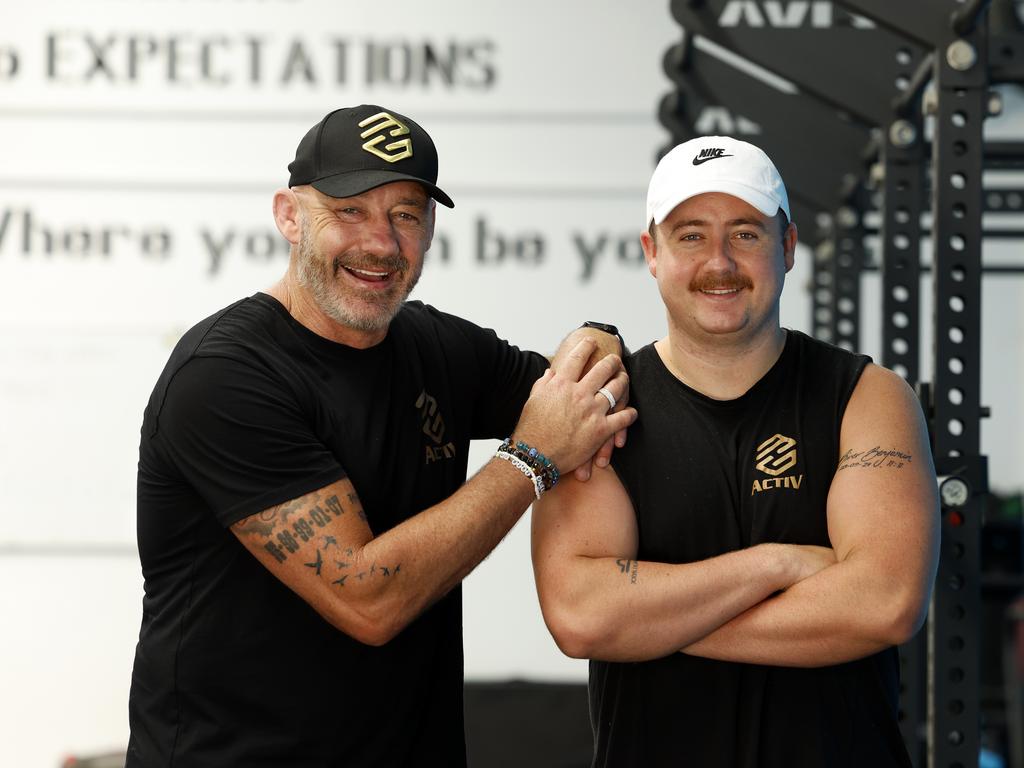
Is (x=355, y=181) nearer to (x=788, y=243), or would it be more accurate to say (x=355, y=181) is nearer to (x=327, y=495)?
(x=327, y=495)

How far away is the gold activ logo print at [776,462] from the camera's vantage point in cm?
175

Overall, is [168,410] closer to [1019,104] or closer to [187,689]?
[187,689]

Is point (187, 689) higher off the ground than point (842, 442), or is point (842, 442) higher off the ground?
point (842, 442)

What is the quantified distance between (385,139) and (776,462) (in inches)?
30.6

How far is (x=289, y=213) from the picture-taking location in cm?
199

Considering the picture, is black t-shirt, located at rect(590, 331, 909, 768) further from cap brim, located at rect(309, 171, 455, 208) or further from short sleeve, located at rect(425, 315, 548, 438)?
cap brim, located at rect(309, 171, 455, 208)

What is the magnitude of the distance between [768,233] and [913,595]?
0.56 metres

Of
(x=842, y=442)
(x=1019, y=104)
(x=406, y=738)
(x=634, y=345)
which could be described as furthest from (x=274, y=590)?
(x=634, y=345)

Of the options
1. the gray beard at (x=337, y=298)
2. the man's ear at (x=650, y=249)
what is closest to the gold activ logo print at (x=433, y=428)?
the gray beard at (x=337, y=298)

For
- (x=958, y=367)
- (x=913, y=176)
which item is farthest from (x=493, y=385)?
(x=913, y=176)

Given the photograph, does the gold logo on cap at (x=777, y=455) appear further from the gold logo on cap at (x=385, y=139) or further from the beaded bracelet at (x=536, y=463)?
the gold logo on cap at (x=385, y=139)

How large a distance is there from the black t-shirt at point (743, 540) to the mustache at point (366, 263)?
1.50 ft

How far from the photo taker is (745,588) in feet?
5.47

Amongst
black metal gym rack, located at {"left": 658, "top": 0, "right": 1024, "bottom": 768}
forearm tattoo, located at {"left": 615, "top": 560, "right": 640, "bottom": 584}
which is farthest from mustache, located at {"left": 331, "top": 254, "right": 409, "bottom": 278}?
black metal gym rack, located at {"left": 658, "top": 0, "right": 1024, "bottom": 768}
